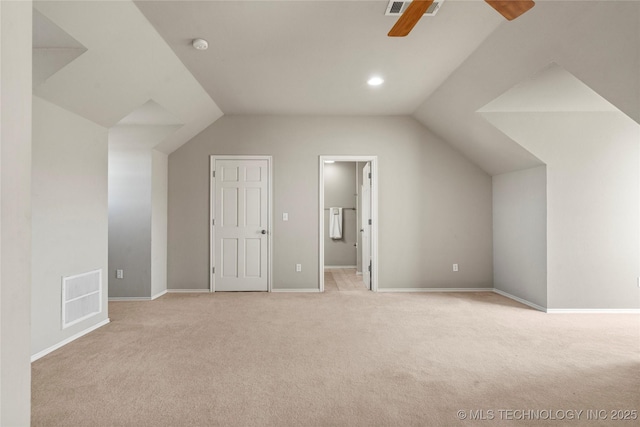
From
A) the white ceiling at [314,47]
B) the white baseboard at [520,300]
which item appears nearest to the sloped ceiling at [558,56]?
the white ceiling at [314,47]

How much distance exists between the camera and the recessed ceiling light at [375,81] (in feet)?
12.6

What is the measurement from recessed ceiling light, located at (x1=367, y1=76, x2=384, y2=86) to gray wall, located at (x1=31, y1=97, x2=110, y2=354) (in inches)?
115

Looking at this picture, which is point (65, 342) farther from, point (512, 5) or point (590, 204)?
point (590, 204)

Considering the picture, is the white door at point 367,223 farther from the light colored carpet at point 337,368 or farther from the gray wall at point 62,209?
the gray wall at point 62,209

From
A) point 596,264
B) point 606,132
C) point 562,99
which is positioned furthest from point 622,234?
point 562,99

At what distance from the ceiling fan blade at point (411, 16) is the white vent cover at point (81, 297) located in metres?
3.38

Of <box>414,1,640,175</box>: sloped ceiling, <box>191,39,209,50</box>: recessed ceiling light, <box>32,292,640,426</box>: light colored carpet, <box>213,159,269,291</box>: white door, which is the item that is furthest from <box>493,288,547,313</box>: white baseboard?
<box>191,39,209,50</box>: recessed ceiling light

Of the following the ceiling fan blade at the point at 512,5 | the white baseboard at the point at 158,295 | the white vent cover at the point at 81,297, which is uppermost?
the ceiling fan blade at the point at 512,5

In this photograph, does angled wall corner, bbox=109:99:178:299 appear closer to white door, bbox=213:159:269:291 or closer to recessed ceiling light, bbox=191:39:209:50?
white door, bbox=213:159:269:291

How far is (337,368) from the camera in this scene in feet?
8.32

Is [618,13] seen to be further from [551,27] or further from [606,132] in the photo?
[606,132]

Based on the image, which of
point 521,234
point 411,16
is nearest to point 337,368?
point 411,16

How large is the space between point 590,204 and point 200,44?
453cm

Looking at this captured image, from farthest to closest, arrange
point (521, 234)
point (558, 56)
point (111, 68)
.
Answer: point (521, 234) < point (111, 68) < point (558, 56)
